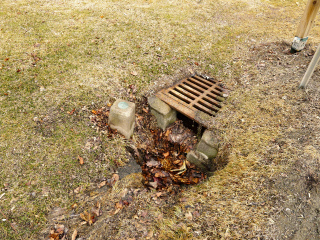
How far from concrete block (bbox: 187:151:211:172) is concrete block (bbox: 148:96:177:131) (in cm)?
66

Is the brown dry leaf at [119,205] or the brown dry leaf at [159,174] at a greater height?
the brown dry leaf at [119,205]

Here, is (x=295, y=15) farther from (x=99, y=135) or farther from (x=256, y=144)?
(x=99, y=135)

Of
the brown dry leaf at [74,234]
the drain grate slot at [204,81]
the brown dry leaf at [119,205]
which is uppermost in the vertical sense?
the drain grate slot at [204,81]

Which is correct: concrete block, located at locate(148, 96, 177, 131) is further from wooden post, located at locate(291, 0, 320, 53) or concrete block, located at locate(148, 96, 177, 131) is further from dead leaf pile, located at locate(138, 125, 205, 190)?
wooden post, located at locate(291, 0, 320, 53)

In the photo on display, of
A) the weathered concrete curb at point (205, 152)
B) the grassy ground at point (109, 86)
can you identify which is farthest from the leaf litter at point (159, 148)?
the grassy ground at point (109, 86)

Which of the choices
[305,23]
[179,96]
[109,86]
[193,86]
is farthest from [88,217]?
[305,23]

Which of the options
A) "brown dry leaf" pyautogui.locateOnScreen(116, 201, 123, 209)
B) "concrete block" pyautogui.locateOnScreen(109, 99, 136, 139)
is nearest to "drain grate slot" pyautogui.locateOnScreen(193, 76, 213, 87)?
"concrete block" pyautogui.locateOnScreen(109, 99, 136, 139)

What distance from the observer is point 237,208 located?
2426 mm

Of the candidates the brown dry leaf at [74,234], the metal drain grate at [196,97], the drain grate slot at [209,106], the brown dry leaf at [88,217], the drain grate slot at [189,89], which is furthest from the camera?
the drain grate slot at [189,89]

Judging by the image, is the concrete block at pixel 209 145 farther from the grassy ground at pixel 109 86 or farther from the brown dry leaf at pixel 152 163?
the brown dry leaf at pixel 152 163

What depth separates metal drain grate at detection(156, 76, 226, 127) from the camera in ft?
11.7

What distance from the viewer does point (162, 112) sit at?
3594mm

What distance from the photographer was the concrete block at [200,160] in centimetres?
331

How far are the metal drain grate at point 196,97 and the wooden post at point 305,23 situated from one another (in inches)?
72.4
